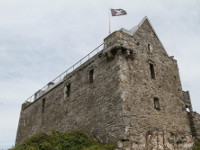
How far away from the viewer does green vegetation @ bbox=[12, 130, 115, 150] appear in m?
16.1

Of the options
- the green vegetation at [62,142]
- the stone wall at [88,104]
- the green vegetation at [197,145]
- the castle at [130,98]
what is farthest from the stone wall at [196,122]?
the green vegetation at [62,142]

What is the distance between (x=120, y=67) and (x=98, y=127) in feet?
14.5

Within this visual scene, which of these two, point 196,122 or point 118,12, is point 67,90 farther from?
point 196,122

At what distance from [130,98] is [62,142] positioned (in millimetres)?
5461

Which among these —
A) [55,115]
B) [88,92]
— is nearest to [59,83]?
[55,115]

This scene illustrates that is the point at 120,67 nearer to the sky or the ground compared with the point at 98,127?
nearer to the sky

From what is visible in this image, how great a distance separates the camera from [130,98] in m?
17.2

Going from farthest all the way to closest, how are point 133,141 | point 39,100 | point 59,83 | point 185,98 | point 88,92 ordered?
point 39,100 < point 59,83 < point 185,98 < point 88,92 < point 133,141

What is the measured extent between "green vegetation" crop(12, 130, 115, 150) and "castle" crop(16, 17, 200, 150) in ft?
2.35

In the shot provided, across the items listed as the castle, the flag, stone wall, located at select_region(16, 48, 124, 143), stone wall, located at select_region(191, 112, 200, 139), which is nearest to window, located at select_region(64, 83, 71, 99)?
the castle

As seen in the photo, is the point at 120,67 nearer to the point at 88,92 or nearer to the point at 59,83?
the point at 88,92

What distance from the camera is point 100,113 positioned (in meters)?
18.0

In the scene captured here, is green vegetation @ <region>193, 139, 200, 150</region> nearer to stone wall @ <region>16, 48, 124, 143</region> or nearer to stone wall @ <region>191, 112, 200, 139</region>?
stone wall @ <region>191, 112, 200, 139</region>

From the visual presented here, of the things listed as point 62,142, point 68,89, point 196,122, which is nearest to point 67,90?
point 68,89
